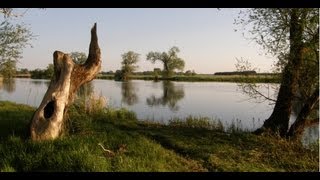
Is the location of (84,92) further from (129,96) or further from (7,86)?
(7,86)

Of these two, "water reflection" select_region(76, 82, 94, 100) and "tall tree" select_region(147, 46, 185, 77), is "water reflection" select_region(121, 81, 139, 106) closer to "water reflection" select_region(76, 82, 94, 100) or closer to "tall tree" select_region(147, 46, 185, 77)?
"water reflection" select_region(76, 82, 94, 100)

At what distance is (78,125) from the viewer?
11273 mm

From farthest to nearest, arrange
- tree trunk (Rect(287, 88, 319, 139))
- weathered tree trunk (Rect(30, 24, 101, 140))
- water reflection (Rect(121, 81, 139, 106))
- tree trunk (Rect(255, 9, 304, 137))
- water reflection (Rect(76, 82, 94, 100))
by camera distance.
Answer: water reflection (Rect(121, 81, 139, 106)), water reflection (Rect(76, 82, 94, 100)), tree trunk (Rect(287, 88, 319, 139)), tree trunk (Rect(255, 9, 304, 137)), weathered tree trunk (Rect(30, 24, 101, 140))

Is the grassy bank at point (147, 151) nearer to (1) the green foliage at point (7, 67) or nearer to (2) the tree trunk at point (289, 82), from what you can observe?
(2) the tree trunk at point (289, 82)

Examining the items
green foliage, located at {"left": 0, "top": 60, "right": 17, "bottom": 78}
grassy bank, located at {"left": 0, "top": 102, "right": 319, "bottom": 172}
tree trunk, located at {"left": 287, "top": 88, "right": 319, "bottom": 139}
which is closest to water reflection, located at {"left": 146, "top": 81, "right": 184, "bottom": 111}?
green foliage, located at {"left": 0, "top": 60, "right": 17, "bottom": 78}

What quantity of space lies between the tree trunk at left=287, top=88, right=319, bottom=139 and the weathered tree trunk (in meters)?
6.90

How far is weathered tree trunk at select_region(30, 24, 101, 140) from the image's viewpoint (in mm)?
10188

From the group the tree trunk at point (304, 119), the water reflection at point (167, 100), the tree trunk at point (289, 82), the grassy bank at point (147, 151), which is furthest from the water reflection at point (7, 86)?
the tree trunk at point (304, 119)

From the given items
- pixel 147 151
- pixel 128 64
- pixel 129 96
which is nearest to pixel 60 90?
pixel 147 151

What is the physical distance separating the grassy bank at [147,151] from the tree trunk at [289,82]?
179 cm

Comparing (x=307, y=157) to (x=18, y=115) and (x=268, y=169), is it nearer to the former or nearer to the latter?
(x=268, y=169)

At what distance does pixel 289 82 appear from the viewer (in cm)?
1262

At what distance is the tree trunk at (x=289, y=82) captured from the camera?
39.1 ft
